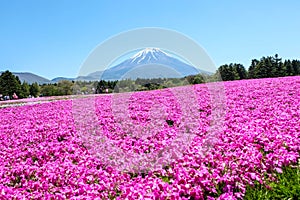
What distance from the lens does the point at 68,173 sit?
6.35 m

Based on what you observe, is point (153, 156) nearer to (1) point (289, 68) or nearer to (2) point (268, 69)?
(2) point (268, 69)

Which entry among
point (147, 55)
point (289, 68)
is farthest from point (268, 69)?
point (147, 55)

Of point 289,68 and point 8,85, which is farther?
point 289,68

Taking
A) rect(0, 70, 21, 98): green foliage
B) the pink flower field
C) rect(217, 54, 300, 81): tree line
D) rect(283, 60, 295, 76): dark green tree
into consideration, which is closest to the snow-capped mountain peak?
the pink flower field

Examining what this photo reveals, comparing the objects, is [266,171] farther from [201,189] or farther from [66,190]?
[66,190]

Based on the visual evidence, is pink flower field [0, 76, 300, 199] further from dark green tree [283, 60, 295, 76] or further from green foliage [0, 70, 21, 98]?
dark green tree [283, 60, 295, 76]

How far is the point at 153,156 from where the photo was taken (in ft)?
22.6

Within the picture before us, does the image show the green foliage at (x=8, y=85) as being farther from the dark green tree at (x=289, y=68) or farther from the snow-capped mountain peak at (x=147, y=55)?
the dark green tree at (x=289, y=68)

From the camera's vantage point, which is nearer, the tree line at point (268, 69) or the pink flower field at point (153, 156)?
the pink flower field at point (153, 156)

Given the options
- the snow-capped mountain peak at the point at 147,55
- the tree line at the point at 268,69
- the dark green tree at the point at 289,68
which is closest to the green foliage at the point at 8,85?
the tree line at the point at 268,69

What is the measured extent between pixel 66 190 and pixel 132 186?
4.00 ft

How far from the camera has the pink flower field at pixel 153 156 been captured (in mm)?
5145

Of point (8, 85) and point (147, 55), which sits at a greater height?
point (8, 85)

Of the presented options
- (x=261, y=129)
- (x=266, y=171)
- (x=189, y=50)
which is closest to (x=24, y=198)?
(x=266, y=171)
